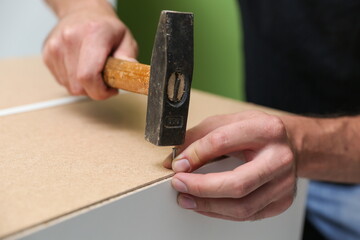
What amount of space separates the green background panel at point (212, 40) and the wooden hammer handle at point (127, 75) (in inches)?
39.4

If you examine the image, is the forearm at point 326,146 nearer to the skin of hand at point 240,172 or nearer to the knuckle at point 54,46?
the skin of hand at point 240,172

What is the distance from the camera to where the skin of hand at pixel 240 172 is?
0.58 m

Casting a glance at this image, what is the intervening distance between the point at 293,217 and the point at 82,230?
0.49 metres

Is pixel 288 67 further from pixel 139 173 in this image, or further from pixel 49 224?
pixel 49 224

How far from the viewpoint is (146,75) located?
657mm

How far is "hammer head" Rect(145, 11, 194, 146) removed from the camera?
55 centimetres

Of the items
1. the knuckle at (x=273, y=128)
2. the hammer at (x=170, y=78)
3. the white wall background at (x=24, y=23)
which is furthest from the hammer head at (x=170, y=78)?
the white wall background at (x=24, y=23)

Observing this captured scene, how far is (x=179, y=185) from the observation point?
1.98 feet

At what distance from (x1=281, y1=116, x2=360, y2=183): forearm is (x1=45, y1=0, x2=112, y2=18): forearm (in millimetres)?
506

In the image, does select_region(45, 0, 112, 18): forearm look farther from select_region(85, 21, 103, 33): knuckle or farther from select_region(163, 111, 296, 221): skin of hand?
select_region(163, 111, 296, 221): skin of hand

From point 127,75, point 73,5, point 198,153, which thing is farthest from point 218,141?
point 73,5

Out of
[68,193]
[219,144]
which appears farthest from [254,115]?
[68,193]

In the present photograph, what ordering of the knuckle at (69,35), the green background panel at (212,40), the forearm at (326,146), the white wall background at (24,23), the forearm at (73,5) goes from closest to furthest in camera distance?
1. the forearm at (326,146)
2. the knuckle at (69,35)
3. the forearm at (73,5)
4. the green background panel at (212,40)
5. the white wall background at (24,23)

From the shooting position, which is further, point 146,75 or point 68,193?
point 146,75
